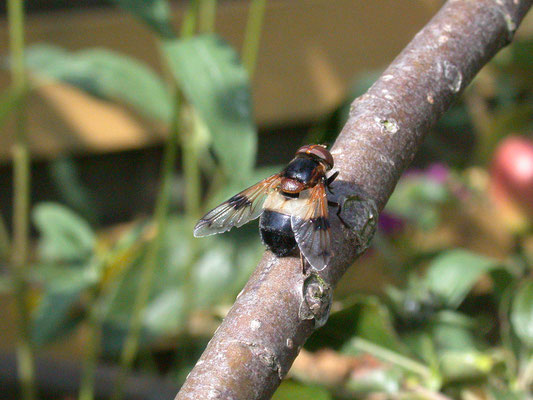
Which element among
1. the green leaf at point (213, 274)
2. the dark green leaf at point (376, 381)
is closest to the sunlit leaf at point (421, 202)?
the green leaf at point (213, 274)

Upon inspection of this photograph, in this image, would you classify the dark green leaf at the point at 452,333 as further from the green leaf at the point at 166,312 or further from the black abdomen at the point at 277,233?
the green leaf at the point at 166,312

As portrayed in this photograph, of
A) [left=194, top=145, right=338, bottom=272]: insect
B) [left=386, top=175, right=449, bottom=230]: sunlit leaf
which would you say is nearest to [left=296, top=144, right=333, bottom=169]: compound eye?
[left=194, top=145, right=338, bottom=272]: insect

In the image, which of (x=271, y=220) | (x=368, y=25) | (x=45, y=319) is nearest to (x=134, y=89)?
(x=45, y=319)

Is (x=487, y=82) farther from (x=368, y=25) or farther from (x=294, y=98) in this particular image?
(x=294, y=98)

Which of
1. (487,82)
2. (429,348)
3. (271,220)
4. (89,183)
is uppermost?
(271,220)

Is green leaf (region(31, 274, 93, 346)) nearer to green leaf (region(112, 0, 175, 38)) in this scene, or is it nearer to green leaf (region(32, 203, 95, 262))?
green leaf (region(32, 203, 95, 262))

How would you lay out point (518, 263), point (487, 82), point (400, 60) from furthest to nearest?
point (487, 82)
point (518, 263)
point (400, 60)
